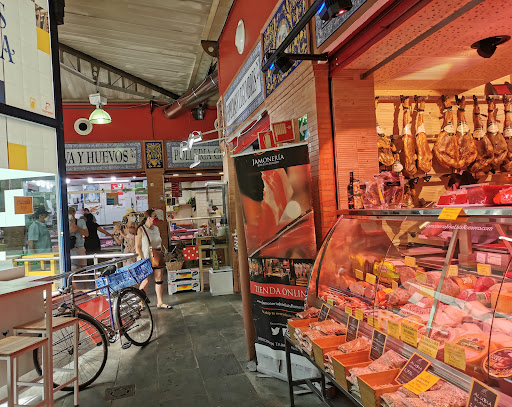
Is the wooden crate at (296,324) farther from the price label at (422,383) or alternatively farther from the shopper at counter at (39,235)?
the shopper at counter at (39,235)

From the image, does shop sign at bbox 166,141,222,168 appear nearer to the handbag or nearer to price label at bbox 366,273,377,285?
the handbag

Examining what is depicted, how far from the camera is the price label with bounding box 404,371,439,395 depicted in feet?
5.73

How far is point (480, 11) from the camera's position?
106 inches

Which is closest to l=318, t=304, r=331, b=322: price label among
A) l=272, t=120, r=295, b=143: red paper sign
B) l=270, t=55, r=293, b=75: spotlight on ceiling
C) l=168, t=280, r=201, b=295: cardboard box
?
l=272, t=120, r=295, b=143: red paper sign

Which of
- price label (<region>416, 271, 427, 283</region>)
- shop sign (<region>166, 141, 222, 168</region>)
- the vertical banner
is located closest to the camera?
price label (<region>416, 271, 427, 283</region>)

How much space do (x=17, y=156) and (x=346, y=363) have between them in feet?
13.1

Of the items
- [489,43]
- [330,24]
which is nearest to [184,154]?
[330,24]

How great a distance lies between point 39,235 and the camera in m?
4.60

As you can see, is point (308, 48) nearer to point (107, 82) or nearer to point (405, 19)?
point (405, 19)

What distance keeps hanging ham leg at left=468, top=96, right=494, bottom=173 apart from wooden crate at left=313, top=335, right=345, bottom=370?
350 cm

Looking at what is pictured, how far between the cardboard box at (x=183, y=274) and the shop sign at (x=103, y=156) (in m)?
6.01

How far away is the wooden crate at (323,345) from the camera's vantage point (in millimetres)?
2375

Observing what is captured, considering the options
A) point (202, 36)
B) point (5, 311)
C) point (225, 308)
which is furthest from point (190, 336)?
point (202, 36)

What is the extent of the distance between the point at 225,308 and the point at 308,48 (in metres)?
4.65
